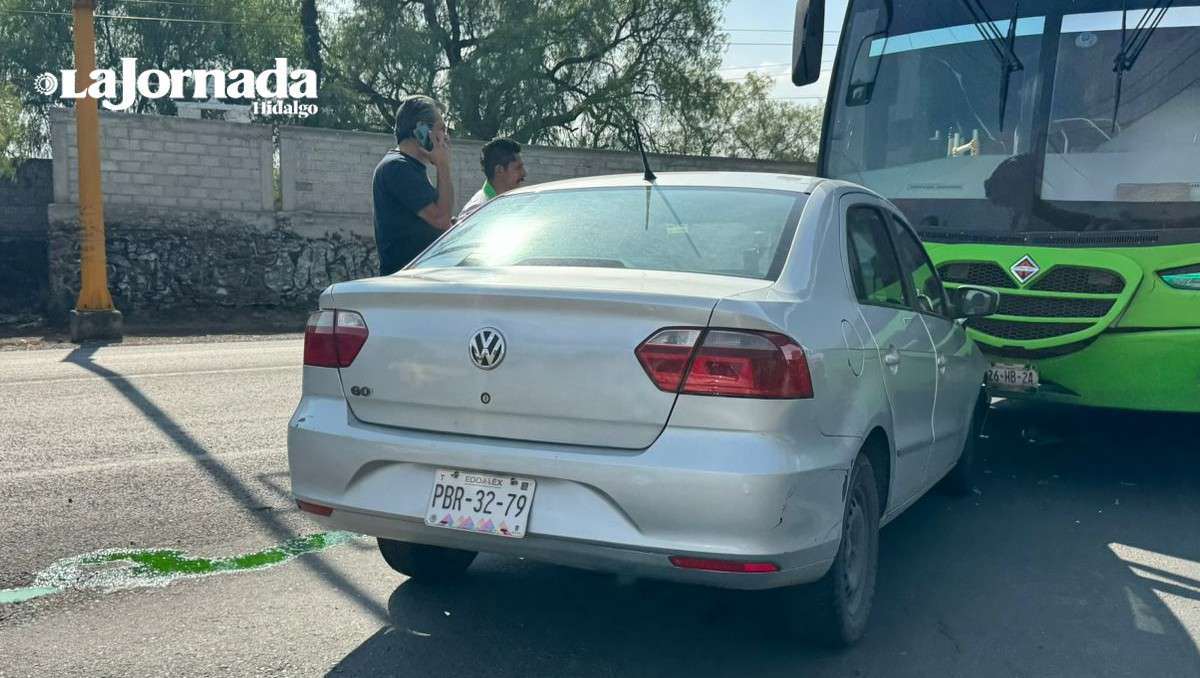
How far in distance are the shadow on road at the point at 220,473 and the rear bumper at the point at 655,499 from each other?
78cm

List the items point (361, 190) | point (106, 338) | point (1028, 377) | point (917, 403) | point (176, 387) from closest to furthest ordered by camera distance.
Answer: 1. point (917, 403)
2. point (1028, 377)
3. point (176, 387)
4. point (106, 338)
5. point (361, 190)

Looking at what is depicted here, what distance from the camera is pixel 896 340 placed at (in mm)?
4363

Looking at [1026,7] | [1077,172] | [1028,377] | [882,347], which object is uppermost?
[1026,7]

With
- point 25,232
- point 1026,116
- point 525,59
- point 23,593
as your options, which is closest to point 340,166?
point 25,232

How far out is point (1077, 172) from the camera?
669cm

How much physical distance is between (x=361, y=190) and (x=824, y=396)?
19.1 m

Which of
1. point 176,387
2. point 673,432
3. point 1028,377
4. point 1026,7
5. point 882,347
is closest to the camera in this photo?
point 673,432

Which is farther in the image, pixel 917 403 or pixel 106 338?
pixel 106 338

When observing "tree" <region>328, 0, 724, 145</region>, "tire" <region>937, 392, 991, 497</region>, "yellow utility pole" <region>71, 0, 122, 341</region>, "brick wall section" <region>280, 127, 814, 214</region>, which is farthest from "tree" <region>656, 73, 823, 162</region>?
"tire" <region>937, 392, 991, 497</region>

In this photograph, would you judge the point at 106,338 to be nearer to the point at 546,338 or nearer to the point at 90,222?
the point at 90,222

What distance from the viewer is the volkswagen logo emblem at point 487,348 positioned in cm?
347

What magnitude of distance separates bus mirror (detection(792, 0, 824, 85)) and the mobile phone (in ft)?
8.13

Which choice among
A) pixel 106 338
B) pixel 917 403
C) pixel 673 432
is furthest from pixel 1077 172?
pixel 106 338

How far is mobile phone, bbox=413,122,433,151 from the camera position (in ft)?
20.2
